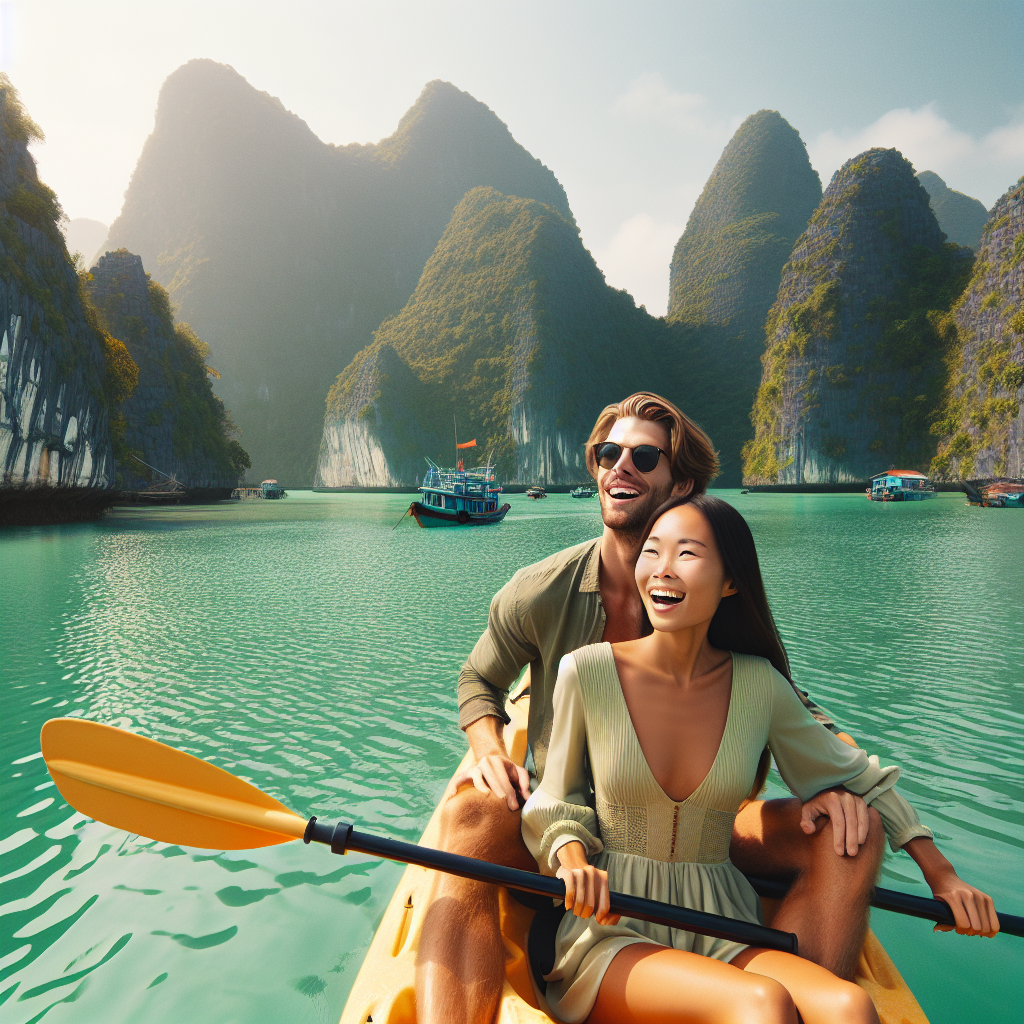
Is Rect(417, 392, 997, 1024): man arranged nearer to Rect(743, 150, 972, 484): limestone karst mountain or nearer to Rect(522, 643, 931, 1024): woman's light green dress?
Rect(522, 643, 931, 1024): woman's light green dress

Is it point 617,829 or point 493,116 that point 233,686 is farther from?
point 493,116

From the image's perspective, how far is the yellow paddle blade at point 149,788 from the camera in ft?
6.86

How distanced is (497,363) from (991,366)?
61875 millimetres

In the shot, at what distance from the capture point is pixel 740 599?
1.62 m

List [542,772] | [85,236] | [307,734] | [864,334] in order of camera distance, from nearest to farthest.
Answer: [542,772] → [307,734] → [864,334] → [85,236]

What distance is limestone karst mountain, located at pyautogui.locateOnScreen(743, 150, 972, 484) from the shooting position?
60.8 m

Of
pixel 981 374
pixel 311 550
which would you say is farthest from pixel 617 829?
pixel 981 374

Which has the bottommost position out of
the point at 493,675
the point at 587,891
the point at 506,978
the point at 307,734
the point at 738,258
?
the point at 307,734

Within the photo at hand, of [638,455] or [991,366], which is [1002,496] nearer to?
[991,366]

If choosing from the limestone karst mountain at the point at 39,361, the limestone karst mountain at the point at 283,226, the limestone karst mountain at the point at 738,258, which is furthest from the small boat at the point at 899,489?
the limestone karst mountain at the point at 283,226

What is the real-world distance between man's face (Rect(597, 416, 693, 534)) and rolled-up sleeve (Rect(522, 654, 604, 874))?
573 mm

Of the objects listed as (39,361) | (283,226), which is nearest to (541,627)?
(39,361)

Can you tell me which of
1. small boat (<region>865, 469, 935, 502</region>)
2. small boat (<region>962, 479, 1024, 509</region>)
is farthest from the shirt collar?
small boat (<region>865, 469, 935, 502</region>)

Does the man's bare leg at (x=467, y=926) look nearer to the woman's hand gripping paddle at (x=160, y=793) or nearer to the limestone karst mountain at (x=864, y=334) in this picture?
the woman's hand gripping paddle at (x=160, y=793)
